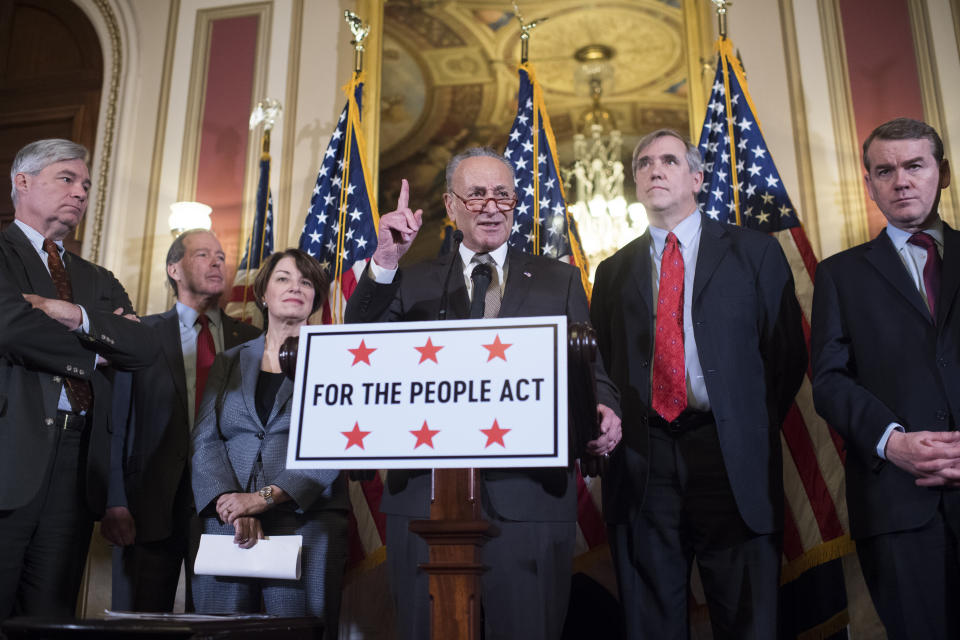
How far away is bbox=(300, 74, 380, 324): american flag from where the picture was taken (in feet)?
12.7

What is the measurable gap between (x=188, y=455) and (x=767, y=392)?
1.82m

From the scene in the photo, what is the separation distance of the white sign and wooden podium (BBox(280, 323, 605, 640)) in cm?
7

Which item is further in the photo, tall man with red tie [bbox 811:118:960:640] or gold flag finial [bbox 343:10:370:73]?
gold flag finial [bbox 343:10:370:73]

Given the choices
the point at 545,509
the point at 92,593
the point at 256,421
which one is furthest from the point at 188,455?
the point at 545,509

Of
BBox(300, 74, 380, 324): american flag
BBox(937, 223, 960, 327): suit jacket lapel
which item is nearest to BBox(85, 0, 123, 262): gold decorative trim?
BBox(300, 74, 380, 324): american flag

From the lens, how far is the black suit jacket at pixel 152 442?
8.93 feet

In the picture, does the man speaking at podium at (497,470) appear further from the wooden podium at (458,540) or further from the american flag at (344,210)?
the american flag at (344,210)

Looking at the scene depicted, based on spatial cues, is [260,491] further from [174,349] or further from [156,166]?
[156,166]

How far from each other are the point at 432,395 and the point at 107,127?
3985mm

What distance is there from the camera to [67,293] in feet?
8.21

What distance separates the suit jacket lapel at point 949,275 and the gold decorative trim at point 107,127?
389 cm

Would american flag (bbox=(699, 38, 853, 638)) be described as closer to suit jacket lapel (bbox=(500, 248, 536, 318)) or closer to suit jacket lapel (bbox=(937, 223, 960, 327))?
suit jacket lapel (bbox=(937, 223, 960, 327))

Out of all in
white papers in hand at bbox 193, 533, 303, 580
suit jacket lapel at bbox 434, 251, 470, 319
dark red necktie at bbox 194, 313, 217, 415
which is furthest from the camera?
dark red necktie at bbox 194, 313, 217, 415

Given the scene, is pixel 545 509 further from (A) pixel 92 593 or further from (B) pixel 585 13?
(B) pixel 585 13
